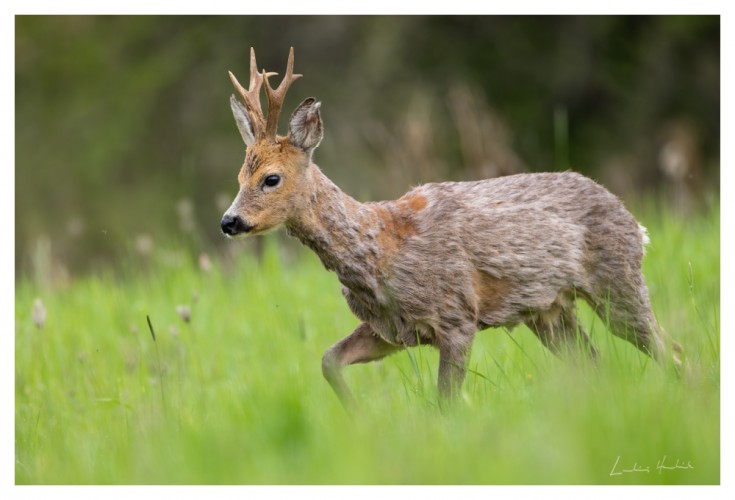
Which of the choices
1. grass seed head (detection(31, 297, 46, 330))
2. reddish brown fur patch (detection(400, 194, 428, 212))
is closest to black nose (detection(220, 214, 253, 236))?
reddish brown fur patch (detection(400, 194, 428, 212))

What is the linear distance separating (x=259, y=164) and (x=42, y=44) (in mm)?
13116

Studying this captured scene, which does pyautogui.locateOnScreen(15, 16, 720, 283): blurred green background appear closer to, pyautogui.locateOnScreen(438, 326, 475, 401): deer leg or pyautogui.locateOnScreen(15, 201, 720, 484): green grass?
pyautogui.locateOnScreen(15, 201, 720, 484): green grass

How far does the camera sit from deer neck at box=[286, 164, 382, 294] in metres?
5.71

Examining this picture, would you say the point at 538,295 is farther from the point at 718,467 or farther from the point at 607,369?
the point at 718,467

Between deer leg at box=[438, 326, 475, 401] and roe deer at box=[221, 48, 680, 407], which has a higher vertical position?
roe deer at box=[221, 48, 680, 407]

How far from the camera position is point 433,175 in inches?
402

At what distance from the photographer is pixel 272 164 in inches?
224

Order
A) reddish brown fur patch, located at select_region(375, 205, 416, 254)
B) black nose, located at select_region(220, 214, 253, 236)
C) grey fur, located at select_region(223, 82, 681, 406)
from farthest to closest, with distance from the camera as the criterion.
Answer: reddish brown fur patch, located at select_region(375, 205, 416, 254), grey fur, located at select_region(223, 82, 681, 406), black nose, located at select_region(220, 214, 253, 236)

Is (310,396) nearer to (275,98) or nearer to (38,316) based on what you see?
(275,98)

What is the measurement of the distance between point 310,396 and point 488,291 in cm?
117

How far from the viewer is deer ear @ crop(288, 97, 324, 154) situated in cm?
571

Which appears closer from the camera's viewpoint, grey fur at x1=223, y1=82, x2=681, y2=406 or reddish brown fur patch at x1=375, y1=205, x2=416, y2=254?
grey fur at x1=223, y1=82, x2=681, y2=406
